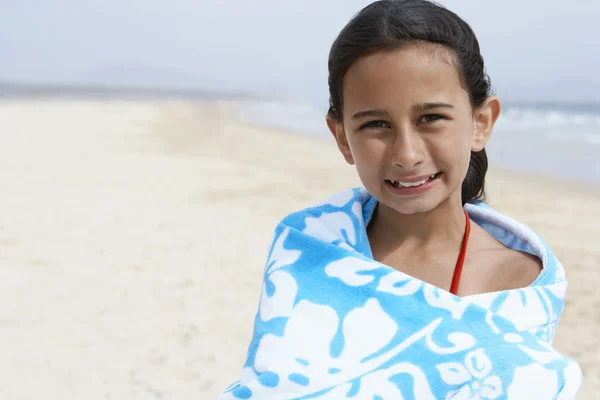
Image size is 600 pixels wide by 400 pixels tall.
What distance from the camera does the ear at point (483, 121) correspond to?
5.74 ft

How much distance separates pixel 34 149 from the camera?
9.52 m

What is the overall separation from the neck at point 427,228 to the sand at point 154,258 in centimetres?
163

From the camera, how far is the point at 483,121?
5.82 ft

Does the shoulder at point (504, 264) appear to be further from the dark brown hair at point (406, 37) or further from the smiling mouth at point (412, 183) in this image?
the dark brown hair at point (406, 37)

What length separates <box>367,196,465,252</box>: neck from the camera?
5.93 feet

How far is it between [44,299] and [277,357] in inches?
112

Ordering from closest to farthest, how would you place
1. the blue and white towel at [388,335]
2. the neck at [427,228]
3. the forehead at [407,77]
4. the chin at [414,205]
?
the blue and white towel at [388,335], the forehead at [407,77], the chin at [414,205], the neck at [427,228]

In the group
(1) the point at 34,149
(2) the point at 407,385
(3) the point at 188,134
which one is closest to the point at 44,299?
(2) the point at 407,385

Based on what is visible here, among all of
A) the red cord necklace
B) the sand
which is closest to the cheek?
the red cord necklace

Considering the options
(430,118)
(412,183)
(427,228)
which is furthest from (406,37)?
(427,228)

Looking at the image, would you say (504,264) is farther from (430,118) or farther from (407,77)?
(407,77)

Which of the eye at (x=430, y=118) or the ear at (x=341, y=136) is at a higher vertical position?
the eye at (x=430, y=118)

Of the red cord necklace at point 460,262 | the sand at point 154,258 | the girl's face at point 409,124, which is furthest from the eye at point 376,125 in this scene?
the sand at point 154,258

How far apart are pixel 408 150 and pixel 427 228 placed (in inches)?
14.2
